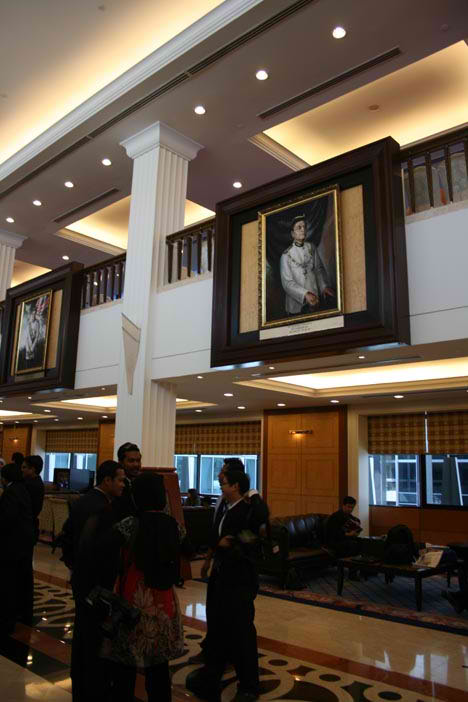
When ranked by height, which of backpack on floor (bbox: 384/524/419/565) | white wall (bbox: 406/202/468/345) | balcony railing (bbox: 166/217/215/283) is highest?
balcony railing (bbox: 166/217/215/283)

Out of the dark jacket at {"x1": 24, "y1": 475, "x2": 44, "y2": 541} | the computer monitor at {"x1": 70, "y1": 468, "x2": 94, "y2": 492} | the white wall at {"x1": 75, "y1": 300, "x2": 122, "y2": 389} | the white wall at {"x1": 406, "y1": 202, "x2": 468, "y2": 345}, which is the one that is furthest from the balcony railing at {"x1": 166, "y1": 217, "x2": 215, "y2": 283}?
the computer monitor at {"x1": 70, "y1": 468, "x2": 94, "y2": 492}

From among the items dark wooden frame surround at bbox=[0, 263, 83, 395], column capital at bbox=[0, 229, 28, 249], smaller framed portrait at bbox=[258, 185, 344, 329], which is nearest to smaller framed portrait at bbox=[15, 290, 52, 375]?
dark wooden frame surround at bbox=[0, 263, 83, 395]

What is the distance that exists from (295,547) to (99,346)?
399 cm

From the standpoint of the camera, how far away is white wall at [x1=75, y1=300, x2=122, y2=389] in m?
8.19

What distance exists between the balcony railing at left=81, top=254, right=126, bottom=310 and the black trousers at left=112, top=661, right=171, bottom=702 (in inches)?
245

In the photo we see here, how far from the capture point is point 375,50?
654 cm

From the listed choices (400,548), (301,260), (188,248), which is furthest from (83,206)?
(400,548)

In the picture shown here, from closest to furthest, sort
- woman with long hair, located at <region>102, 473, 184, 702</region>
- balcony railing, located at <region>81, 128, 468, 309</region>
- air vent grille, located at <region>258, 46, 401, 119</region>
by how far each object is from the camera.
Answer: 1. woman with long hair, located at <region>102, 473, 184, 702</region>
2. balcony railing, located at <region>81, 128, 468, 309</region>
3. air vent grille, located at <region>258, 46, 401, 119</region>

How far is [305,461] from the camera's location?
10.9 m

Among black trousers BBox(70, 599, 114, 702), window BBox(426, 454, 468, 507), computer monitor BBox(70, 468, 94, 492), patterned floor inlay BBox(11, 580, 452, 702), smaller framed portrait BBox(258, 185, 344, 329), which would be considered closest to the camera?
black trousers BBox(70, 599, 114, 702)

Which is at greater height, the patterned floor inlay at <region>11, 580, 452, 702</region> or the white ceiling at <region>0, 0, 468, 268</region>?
the white ceiling at <region>0, 0, 468, 268</region>

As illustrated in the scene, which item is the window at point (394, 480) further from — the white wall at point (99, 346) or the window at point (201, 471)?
the white wall at point (99, 346)

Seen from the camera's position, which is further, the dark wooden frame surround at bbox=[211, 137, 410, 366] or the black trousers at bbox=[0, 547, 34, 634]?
the dark wooden frame surround at bbox=[211, 137, 410, 366]

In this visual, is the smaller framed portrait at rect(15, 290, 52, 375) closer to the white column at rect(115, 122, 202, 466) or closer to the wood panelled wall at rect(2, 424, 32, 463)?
the white column at rect(115, 122, 202, 466)
